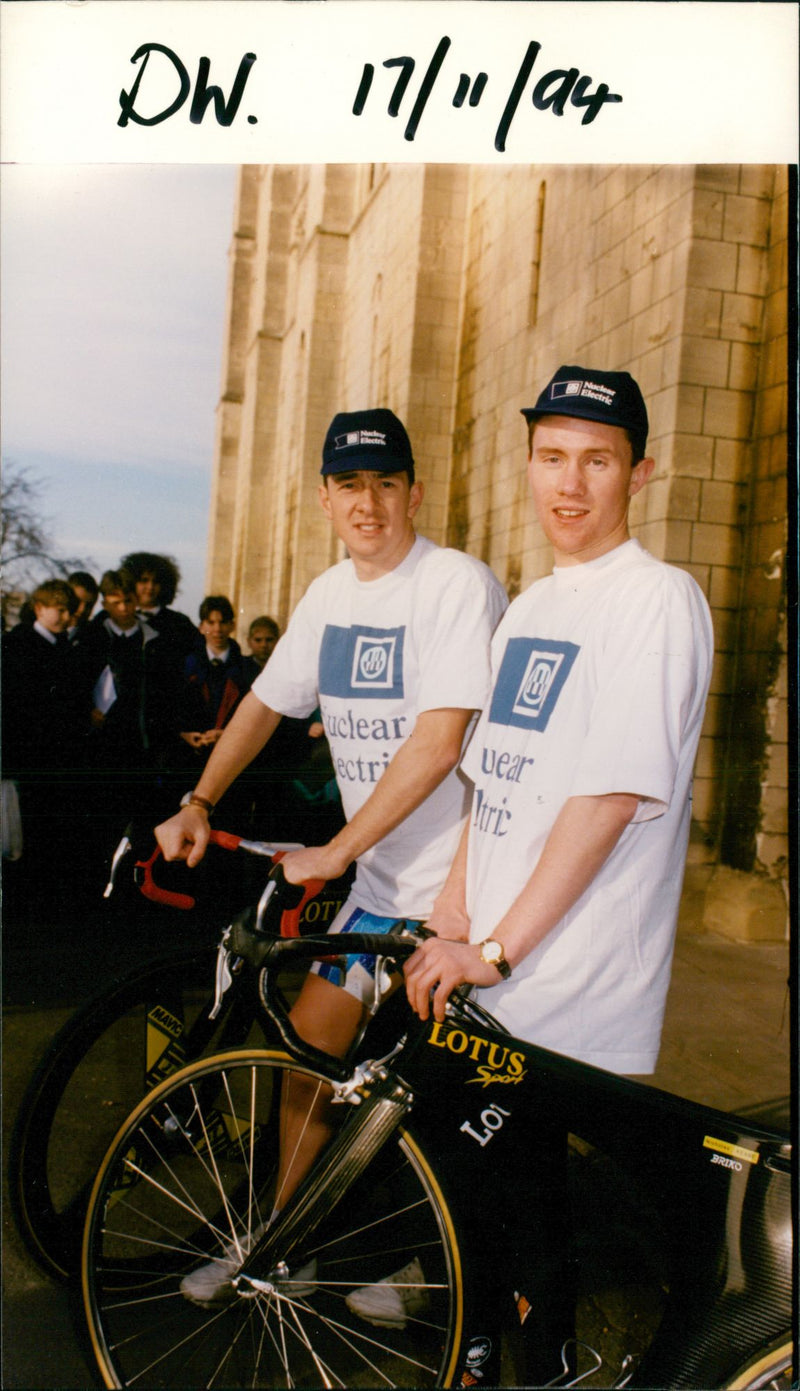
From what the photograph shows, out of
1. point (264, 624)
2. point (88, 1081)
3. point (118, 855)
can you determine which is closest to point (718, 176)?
point (264, 624)

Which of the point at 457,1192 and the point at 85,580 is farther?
the point at 85,580

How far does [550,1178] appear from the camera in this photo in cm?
172

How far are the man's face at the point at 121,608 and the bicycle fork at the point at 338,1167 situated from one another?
110 centimetres

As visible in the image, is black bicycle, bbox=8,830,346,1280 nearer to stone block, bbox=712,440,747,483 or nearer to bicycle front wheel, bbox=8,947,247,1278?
bicycle front wheel, bbox=8,947,247,1278

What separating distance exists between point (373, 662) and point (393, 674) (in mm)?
59

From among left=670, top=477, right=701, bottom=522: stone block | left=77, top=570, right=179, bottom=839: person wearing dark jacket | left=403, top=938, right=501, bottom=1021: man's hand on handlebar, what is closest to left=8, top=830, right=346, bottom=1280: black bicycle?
left=77, top=570, right=179, bottom=839: person wearing dark jacket

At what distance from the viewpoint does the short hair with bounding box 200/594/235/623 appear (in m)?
2.14

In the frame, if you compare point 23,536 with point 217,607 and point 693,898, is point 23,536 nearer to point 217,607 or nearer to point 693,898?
point 217,607

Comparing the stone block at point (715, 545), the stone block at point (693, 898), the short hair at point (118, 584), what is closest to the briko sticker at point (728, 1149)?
the stone block at point (693, 898)

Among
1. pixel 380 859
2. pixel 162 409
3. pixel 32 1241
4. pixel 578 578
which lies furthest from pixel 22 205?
pixel 32 1241

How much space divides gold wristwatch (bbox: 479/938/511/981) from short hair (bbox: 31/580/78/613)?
1155mm

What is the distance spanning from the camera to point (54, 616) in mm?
2029

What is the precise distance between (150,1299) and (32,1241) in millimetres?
277

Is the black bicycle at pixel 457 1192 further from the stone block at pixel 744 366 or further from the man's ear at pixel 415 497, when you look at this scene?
the stone block at pixel 744 366
